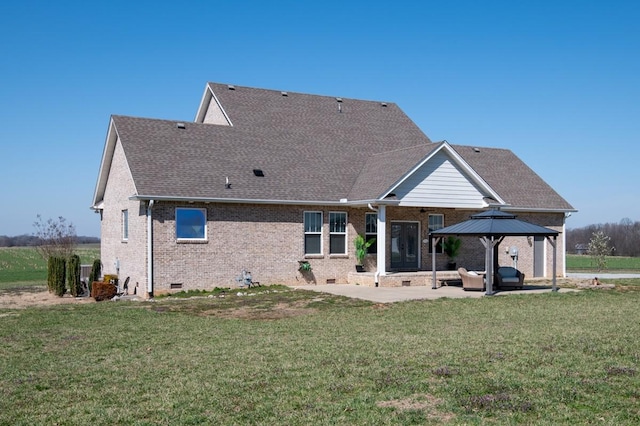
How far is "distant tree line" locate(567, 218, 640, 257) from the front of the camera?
74863mm

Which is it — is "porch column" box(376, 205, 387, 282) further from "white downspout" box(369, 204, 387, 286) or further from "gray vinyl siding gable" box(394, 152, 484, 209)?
"gray vinyl siding gable" box(394, 152, 484, 209)

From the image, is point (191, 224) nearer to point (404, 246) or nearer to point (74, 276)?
point (74, 276)

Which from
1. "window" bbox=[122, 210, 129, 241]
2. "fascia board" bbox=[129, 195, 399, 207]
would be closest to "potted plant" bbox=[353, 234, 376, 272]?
"fascia board" bbox=[129, 195, 399, 207]

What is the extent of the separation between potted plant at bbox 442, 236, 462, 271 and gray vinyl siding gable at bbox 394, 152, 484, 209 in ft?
7.82

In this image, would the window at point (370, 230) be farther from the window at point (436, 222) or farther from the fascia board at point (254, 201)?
the window at point (436, 222)

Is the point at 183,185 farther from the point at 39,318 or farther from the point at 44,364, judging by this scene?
the point at 44,364

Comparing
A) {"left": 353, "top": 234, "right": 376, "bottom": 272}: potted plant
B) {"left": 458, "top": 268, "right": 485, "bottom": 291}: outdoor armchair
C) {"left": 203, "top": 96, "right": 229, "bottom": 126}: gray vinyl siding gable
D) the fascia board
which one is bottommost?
{"left": 458, "top": 268, "right": 485, "bottom": 291}: outdoor armchair

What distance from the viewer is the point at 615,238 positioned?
82.8m

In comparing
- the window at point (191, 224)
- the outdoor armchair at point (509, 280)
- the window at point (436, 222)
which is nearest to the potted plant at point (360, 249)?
the window at point (436, 222)

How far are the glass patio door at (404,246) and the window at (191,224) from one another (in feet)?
25.7

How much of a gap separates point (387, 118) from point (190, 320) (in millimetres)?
19690

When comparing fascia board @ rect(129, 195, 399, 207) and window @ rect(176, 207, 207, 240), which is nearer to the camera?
fascia board @ rect(129, 195, 399, 207)

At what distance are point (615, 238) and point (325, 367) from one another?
8125 centimetres

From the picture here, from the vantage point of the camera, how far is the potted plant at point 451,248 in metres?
28.0
